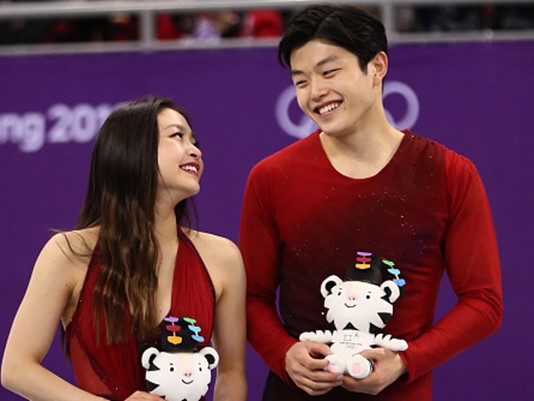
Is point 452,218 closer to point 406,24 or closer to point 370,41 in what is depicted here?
point 370,41

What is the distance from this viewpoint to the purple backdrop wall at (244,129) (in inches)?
174

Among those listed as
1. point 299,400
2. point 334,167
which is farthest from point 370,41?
point 299,400

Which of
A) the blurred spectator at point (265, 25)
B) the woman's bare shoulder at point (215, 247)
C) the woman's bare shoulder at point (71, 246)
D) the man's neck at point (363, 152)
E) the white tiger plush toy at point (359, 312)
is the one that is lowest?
the white tiger plush toy at point (359, 312)

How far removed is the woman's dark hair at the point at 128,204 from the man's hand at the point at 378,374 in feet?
1.74

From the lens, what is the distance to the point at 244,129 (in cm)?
457

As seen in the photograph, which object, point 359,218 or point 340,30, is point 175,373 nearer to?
point 359,218

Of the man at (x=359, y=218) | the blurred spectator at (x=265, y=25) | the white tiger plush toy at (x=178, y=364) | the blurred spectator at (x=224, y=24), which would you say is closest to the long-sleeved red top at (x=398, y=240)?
the man at (x=359, y=218)

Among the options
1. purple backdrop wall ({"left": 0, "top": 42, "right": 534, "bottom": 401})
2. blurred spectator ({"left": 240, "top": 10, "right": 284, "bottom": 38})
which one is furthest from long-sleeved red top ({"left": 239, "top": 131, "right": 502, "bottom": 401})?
blurred spectator ({"left": 240, "top": 10, "right": 284, "bottom": 38})

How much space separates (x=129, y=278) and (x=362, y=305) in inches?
23.4

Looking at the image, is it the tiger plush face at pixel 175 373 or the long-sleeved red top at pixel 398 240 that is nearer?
the tiger plush face at pixel 175 373

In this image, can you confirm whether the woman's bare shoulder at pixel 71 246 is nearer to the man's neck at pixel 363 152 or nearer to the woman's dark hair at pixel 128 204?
the woman's dark hair at pixel 128 204

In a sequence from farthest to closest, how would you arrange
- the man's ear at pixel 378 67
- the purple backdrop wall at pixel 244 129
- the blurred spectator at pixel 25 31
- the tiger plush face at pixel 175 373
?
the blurred spectator at pixel 25 31 < the purple backdrop wall at pixel 244 129 < the man's ear at pixel 378 67 < the tiger plush face at pixel 175 373

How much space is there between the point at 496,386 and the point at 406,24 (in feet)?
6.81

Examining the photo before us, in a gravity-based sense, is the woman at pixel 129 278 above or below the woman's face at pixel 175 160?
below
